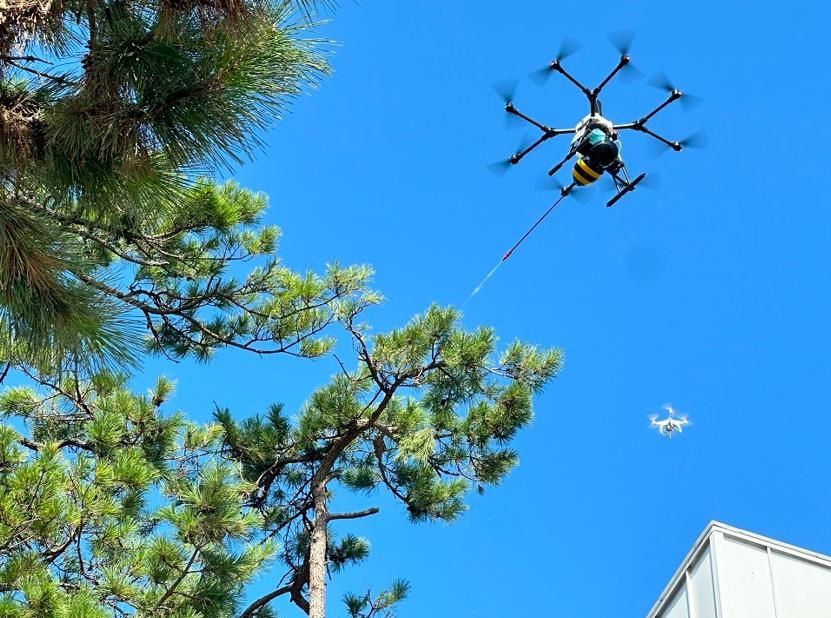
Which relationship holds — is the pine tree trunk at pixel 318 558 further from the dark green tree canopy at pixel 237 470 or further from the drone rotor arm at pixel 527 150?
the drone rotor arm at pixel 527 150

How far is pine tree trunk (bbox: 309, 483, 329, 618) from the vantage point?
6848 millimetres

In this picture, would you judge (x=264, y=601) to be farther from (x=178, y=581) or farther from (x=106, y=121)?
(x=106, y=121)

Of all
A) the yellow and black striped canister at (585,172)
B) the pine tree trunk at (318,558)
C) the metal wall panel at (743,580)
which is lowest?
the metal wall panel at (743,580)

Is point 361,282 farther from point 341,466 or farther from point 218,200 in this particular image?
point 341,466

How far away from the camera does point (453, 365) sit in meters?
7.34

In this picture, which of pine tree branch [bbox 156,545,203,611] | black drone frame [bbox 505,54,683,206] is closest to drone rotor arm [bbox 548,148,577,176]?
black drone frame [bbox 505,54,683,206]

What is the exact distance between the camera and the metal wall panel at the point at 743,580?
4.70m

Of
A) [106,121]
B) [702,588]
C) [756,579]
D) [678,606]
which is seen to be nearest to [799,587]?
[756,579]

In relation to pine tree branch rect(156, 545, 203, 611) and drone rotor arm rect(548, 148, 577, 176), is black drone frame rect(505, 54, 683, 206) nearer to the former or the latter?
drone rotor arm rect(548, 148, 577, 176)

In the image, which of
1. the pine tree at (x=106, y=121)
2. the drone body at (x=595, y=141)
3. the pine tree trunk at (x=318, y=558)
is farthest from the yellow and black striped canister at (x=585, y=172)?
the pine tree trunk at (x=318, y=558)

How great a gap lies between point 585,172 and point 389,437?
10.8 feet

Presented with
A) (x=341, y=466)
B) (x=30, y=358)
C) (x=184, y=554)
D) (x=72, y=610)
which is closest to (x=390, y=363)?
(x=341, y=466)

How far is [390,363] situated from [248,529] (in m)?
1.85

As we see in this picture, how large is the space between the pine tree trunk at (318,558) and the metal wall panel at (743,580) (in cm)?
306
